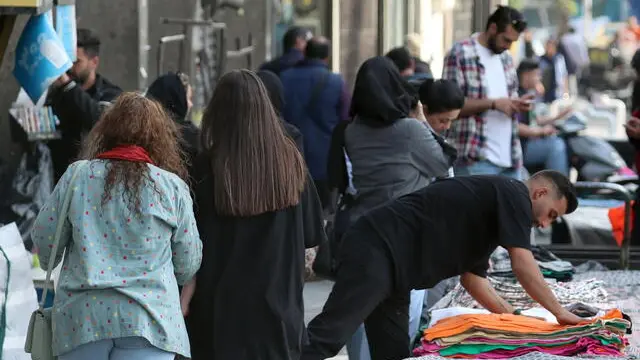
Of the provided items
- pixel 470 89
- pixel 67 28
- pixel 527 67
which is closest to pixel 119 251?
pixel 67 28

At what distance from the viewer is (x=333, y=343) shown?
623cm

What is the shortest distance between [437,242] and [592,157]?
7863 millimetres

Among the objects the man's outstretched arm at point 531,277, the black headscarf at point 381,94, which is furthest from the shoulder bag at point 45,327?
the black headscarf at point 381,94

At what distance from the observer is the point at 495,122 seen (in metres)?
9.78

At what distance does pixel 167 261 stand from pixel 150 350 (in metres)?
0.33

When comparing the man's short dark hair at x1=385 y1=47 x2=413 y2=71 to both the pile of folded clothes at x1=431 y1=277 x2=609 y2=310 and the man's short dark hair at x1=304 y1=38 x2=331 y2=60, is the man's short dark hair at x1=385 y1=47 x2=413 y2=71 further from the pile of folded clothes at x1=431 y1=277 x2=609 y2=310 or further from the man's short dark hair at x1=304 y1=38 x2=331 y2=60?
the pile of folded clothes at x1=431 y1=277 x2=609 y2=310

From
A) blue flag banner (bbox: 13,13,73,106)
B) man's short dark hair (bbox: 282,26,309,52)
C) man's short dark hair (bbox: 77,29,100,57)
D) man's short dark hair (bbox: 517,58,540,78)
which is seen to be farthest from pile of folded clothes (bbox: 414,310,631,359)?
man's short dark hair (bbox: 517,58,540,78)

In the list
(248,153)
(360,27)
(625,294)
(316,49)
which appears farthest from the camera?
(360,27)

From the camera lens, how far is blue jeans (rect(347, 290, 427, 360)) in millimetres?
7188

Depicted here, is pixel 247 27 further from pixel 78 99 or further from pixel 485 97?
pixel 78 99

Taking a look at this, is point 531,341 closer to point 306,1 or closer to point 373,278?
point 373,278

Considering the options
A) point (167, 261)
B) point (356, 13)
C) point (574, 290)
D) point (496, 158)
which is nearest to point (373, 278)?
point (167, 261)

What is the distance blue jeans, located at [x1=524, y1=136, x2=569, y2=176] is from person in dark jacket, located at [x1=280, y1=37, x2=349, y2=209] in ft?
9.02

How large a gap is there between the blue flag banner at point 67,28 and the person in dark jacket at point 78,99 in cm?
17
